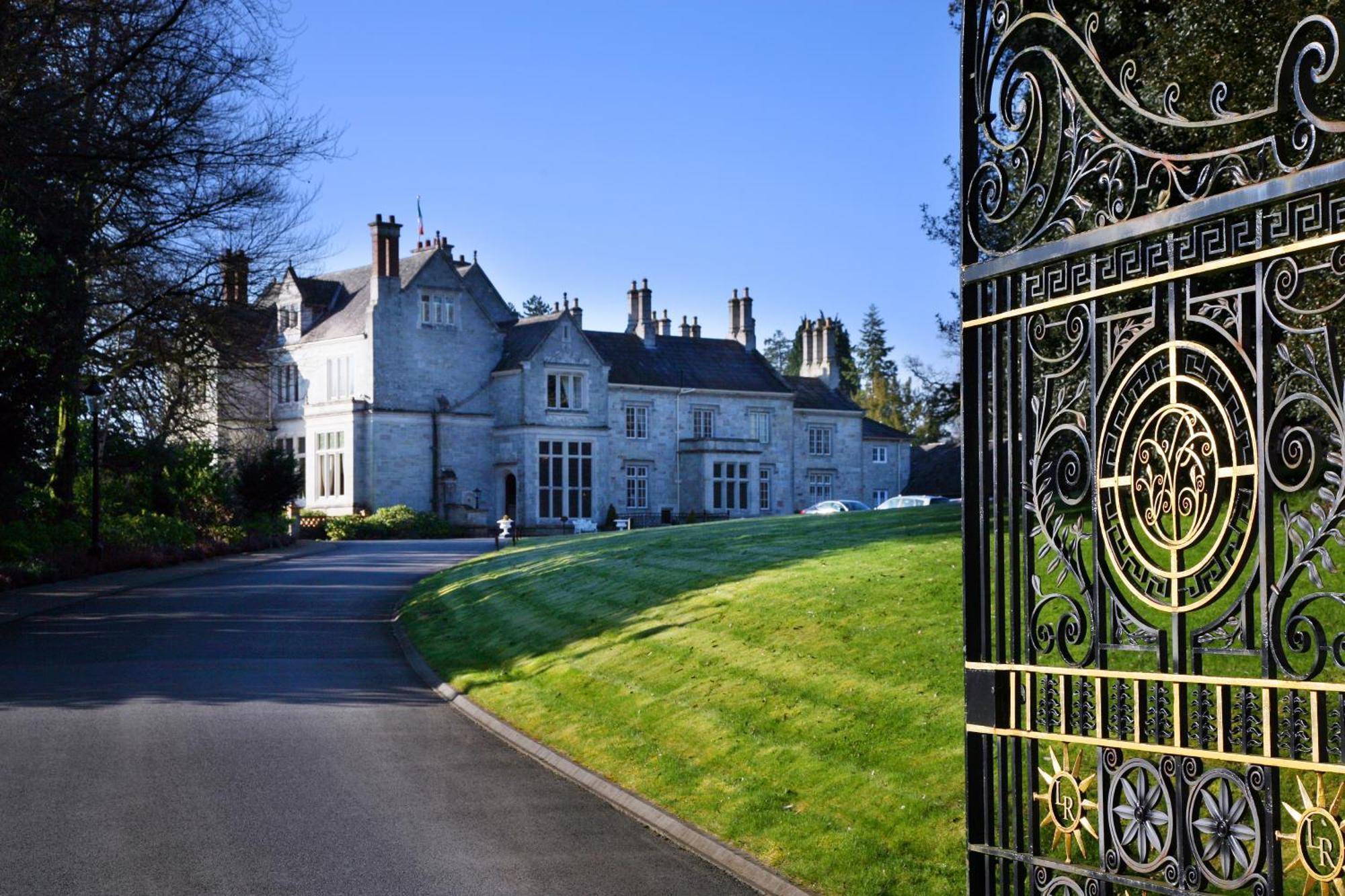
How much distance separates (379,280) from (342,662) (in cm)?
4253

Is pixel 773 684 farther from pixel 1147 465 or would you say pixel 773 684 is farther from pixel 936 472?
pixel 936 472

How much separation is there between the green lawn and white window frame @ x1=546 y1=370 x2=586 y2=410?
4041 cm

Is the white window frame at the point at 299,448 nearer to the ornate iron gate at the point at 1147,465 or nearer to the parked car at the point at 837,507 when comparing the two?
the parked car at the point at 837,507

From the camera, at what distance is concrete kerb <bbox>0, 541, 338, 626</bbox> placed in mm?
25203

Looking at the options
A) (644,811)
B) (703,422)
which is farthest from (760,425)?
(644,811)

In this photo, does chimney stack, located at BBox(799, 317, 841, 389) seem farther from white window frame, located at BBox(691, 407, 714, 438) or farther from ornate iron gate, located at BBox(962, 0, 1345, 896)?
ornate iron gate, located at BBox(962, 0, 1345, 896)

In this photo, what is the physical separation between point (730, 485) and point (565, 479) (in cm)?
960

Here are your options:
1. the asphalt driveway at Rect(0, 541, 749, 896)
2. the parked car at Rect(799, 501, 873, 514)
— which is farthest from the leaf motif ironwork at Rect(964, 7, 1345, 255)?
the parked car at Rect(799, 501, 873, 514)

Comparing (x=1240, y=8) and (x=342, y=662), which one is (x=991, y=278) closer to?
(x=1240, y=8)

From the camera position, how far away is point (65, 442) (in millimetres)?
34875

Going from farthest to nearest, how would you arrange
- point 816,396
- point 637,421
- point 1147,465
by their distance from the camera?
1. point 816,396
2. point 637,421
3. point 1147,465

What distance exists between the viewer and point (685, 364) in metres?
71.0

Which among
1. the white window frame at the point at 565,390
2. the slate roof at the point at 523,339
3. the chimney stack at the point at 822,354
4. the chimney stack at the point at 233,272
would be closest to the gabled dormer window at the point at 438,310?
the slate roof at the point at 523,339

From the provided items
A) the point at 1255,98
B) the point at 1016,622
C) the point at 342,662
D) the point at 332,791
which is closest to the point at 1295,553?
the point at 1016,622
